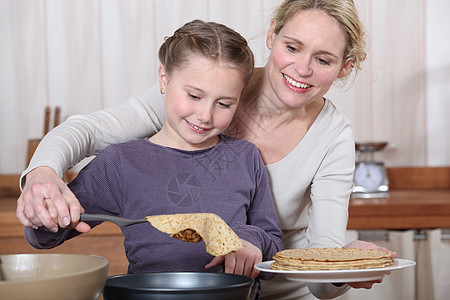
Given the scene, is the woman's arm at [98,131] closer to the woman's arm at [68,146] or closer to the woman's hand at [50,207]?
the woman's arm at [68,146]

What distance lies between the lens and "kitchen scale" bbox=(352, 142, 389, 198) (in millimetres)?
2643

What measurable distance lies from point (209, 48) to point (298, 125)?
40 cm

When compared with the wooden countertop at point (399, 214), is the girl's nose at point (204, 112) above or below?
above

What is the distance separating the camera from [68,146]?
1.17 meters

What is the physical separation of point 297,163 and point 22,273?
2.65 feet

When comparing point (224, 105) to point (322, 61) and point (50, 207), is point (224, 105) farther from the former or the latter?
point (50, 207)

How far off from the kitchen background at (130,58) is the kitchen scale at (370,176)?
0.86ft

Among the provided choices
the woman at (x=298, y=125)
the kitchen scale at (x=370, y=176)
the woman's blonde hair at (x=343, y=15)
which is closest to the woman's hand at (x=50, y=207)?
the woman at (x=298, y=125)

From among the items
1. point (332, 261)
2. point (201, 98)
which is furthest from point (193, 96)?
A: point (332, 261)

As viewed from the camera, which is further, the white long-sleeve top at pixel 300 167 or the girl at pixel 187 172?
the white long-sleeve top at pixel 300 167

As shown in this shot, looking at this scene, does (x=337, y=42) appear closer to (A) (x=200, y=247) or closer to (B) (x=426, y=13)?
A: (A) (x=200, y=247)

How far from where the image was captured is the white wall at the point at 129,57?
282 centimetres

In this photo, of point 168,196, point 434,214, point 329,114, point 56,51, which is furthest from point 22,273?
point 56,51

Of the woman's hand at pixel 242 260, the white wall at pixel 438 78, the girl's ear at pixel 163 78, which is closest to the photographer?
the woman's hand at pixel 242 260
